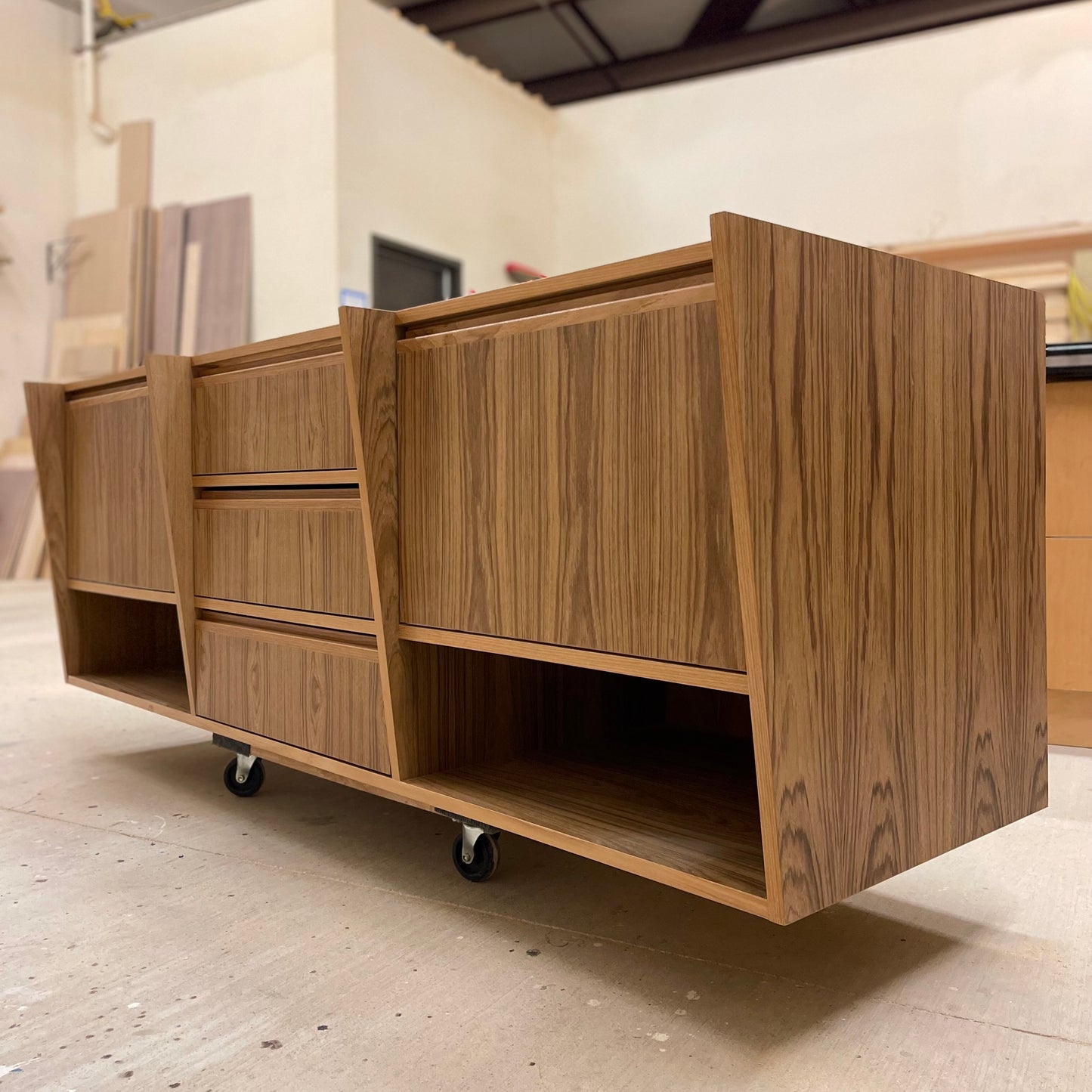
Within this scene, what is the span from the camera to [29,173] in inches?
278

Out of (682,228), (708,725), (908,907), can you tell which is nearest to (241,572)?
(708,725)

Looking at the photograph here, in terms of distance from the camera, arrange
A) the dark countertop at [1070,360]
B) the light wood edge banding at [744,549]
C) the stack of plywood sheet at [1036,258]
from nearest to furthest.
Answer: the light wood edge banding at [744,549]
the dark countertop at [1070,360]
the stack of plywood sheet at [1036,258]

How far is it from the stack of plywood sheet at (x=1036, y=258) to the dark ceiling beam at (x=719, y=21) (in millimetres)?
2195

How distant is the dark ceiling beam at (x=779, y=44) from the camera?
23.0 ft

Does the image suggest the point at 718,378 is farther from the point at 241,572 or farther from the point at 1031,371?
the point at 241,572

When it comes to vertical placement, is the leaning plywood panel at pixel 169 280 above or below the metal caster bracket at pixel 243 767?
above

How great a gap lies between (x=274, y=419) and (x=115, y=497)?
2.23ft

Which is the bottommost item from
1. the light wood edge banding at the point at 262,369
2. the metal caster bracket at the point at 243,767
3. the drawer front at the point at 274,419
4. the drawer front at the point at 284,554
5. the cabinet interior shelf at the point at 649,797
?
the metal caster bracket at the point at 243,767

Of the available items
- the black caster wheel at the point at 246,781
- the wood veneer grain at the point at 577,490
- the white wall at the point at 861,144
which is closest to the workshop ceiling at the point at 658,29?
the white wall at the point at 861,144

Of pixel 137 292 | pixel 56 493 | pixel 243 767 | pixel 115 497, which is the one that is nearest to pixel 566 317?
pixel 243 767

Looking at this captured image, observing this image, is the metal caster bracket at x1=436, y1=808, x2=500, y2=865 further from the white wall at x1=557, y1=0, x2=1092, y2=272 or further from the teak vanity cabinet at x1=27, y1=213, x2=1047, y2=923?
the white wall at x1=557, y1=0, x2=1092, y2=272

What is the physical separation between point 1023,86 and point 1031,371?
236 inches

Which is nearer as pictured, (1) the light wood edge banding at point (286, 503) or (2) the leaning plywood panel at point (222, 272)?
(1) the light wood edge banding at point (286, 503)

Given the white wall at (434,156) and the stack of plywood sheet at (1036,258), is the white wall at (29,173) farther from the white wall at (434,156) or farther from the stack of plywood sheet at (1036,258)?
the stack of plywood sheet at (1036,258)
